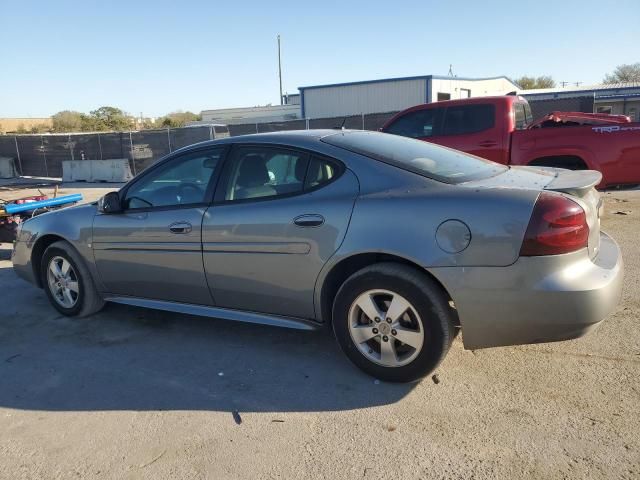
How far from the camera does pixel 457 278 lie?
2.96m

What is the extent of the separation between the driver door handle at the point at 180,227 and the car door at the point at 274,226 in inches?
6.0

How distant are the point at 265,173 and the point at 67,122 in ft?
227

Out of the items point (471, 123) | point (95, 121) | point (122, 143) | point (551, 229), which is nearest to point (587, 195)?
point (551, 229)

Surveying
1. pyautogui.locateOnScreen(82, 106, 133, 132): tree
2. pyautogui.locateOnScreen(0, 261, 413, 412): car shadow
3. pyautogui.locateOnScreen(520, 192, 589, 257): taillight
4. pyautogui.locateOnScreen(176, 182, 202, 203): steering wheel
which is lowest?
pyautogui.locateOnScreen(0, 261, 413, 412): car shadow

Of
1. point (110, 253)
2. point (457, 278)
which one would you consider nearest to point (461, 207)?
point (457, 278)

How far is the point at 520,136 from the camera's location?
7746 millimetres

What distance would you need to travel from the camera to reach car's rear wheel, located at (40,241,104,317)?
466cm

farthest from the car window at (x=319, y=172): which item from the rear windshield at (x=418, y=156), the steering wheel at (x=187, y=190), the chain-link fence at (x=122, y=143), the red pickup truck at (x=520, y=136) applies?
the chain-link fence at (x=122, y=143)

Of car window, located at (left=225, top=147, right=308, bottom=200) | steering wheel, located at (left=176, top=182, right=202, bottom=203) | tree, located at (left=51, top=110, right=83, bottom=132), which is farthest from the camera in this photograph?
tree, located at (left=51, top=110, right=83, bottom=132)

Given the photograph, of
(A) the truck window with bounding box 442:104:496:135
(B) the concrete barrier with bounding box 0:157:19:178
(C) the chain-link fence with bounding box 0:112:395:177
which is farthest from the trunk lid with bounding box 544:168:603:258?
(B) the concrete barrier with bounding box 0:157:19:178

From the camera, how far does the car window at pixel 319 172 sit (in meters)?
3.47

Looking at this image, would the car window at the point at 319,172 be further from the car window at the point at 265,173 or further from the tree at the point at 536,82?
the tree at the point at 536,82

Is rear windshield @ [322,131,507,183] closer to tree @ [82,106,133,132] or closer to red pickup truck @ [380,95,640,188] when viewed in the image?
red pickup truck @ [380,95,640,188]

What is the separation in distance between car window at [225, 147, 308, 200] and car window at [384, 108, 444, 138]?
17.2 ft
